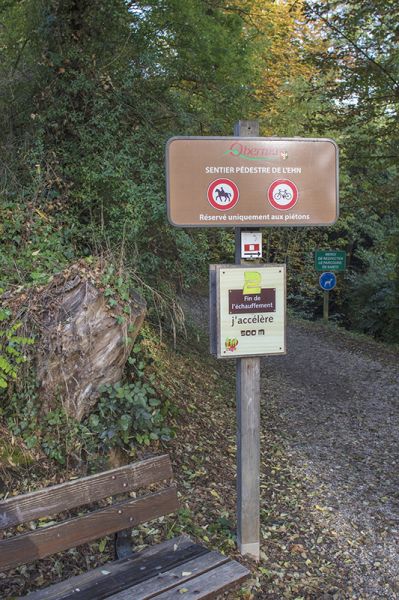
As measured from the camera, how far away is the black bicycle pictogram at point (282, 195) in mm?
3367

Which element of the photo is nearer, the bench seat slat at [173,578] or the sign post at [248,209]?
the bench seat slat at [173,578]

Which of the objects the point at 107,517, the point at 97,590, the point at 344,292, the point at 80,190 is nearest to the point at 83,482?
the point at 107,517

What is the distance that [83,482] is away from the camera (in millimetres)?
2926

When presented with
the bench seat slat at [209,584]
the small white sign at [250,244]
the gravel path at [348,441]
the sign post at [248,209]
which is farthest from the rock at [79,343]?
the gravel path at [348,441]

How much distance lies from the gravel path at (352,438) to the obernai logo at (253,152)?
266 cm

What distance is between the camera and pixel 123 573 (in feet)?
9.51

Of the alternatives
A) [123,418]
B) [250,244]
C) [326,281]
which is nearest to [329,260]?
[326,281]

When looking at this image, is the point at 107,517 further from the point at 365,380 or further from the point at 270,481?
the point at 365,380

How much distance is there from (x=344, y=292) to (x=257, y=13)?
11717 mm

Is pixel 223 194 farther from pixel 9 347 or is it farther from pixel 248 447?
pixel 9 347

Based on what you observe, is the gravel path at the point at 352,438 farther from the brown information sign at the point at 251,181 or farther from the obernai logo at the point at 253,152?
the obernai logo at the point at 253,152

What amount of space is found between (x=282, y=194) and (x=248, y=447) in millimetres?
1553

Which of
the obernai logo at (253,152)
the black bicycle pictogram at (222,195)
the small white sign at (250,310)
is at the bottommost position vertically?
the small white sign at (250,310)

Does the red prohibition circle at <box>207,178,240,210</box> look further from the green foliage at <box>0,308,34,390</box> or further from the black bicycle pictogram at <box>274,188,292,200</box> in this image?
the green foliage at <box>0,308,34,390</box>
